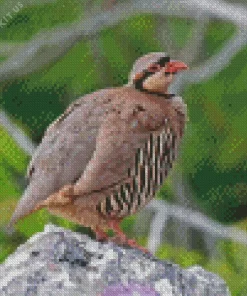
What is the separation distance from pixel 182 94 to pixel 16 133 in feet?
1.65

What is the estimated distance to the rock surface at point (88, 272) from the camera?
1781 mm

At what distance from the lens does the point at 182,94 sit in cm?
329

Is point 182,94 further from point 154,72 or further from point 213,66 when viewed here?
point 154,72

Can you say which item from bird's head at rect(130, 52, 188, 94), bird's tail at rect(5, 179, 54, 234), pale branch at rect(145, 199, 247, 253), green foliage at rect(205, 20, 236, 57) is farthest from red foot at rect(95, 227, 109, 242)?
green foliage at rect(205, 20, 236, 57)

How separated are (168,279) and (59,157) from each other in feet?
1.04

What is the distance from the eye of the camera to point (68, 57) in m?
3.36

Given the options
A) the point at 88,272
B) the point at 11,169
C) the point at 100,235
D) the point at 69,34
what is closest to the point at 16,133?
the point at 11,169

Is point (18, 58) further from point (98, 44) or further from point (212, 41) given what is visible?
point (212, 41)

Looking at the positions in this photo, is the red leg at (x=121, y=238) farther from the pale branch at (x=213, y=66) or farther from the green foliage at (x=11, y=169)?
the pale branch at (x=213, y=66)

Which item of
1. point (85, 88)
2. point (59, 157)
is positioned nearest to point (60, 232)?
point (59, 157)

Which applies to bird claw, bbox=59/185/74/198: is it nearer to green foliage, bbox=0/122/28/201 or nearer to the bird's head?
the bird's head

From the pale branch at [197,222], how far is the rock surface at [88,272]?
1446mm

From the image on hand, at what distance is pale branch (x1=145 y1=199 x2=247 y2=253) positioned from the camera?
3.37 metres

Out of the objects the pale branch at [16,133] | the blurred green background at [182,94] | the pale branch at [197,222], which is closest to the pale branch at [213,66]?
the blurred green background at [182,94]
